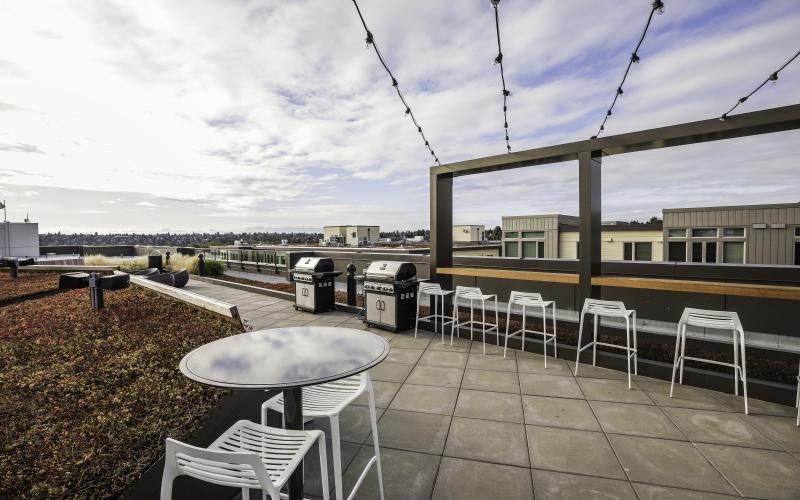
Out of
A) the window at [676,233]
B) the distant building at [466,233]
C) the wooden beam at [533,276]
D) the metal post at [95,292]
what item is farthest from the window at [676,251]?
the distant building at [466,233]

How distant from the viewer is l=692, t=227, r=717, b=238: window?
12198 mm

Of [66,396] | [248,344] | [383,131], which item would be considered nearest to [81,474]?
[248,344]

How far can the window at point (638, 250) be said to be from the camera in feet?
47.0

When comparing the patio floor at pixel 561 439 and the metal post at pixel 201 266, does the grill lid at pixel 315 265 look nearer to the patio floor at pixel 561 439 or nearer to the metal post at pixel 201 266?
the patio floor at pixel 561 439

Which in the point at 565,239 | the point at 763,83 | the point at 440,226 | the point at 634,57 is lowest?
the point at 565,239

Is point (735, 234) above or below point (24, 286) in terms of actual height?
above

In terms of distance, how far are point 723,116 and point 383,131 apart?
5928 millimetres

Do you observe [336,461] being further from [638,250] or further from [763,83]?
[638,250]

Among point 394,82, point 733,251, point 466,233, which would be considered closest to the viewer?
point 394,82

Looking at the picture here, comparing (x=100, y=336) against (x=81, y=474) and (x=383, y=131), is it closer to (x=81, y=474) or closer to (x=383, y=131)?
(x=81, y=474)

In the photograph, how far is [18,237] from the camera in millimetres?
14844

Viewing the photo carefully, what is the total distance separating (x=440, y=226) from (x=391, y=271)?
4.16 ft

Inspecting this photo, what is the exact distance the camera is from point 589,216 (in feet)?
15.5

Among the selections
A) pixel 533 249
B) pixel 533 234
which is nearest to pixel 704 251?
pixel 533 249
